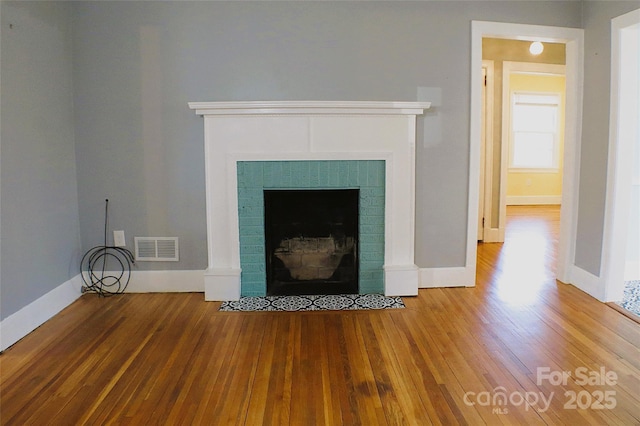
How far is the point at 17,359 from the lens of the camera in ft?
7.09

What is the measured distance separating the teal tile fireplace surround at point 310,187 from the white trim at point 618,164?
5.28 ft

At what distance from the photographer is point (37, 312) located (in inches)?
101

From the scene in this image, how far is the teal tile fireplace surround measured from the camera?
3021 millimetres

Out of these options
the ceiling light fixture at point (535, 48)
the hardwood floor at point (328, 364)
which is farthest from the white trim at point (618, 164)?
the ceiling light fixture at point (535, 48)

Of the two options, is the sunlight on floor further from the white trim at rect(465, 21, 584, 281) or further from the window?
the window

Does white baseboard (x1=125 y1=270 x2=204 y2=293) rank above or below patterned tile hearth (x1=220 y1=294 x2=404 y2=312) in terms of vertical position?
above

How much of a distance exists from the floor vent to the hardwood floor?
305 millimetres

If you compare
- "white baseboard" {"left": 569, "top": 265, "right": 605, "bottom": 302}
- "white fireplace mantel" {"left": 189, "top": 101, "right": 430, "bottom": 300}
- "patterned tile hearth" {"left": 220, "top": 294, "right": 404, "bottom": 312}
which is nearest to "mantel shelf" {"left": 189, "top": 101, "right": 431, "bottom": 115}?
"white fireplace mantel" {"left": 189, "top": 101, "right": 430, "bottom": 300}

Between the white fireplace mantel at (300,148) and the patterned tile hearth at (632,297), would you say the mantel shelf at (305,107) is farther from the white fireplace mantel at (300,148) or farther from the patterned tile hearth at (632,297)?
the patterned tile hearth at (632,297)

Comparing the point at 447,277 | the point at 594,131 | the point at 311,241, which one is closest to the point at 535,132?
the point at 594,131

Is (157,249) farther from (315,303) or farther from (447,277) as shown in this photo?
(447,277)

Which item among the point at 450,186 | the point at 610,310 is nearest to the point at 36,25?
the point at 450,186

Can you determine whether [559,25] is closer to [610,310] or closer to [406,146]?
[406,146]

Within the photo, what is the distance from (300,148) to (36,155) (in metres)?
1.72
